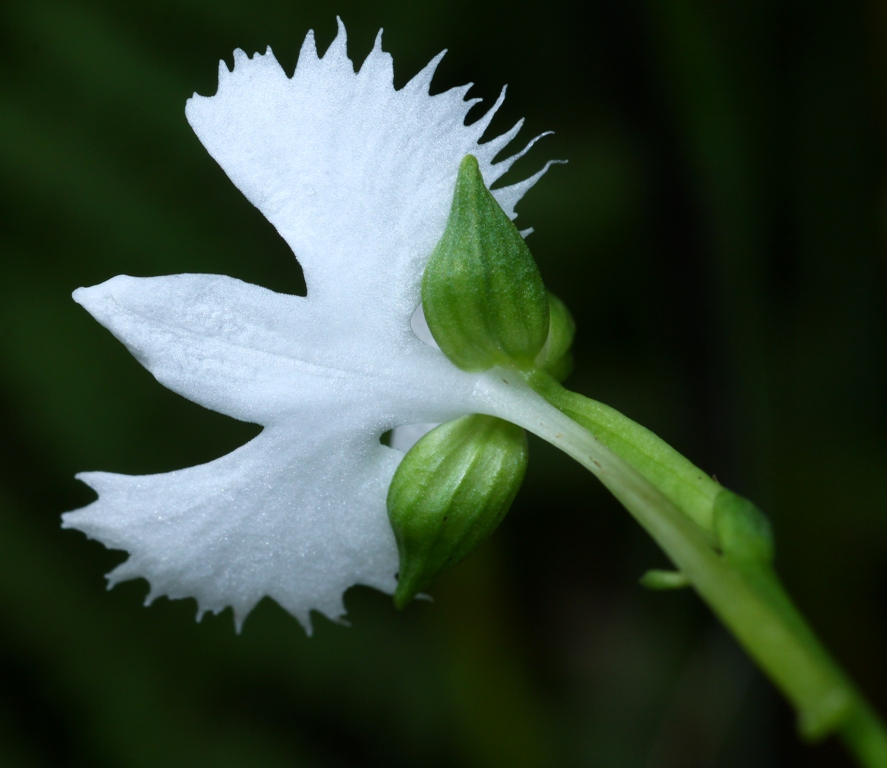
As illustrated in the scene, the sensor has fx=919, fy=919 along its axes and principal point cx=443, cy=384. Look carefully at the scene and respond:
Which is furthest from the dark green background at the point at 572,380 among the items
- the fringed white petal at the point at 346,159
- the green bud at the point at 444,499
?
the green bud at the point at 444,499

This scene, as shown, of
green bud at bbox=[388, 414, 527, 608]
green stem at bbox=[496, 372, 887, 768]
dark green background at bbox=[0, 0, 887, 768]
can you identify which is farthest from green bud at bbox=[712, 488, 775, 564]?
dark green background at bbox=[0, 0, 887, 768]

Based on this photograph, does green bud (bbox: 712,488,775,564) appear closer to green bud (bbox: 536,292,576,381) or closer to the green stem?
the green stem

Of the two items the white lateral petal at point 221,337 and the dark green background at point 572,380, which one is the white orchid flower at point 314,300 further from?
the dark green background at point 572,380

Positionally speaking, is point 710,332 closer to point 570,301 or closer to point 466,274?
point 570,301

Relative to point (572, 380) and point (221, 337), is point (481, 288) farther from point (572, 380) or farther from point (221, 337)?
point (572, 380)

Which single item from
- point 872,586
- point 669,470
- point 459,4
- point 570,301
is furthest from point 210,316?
point 872,586
